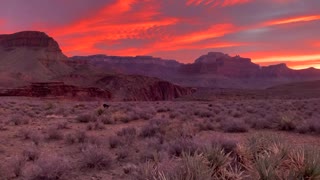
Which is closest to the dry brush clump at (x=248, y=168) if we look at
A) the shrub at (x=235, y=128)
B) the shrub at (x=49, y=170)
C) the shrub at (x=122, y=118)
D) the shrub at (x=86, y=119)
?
the shrub at (x=49, y=170)

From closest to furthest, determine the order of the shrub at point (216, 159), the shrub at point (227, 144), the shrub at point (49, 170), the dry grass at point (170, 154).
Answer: the dry grass at point (170, 154), the shrub at point (216, 159), the shrub at point (49, 170), the shrub at point (227, 144)

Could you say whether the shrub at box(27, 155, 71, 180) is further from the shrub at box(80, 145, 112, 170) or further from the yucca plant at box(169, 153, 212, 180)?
the yucca plant at box(169, 153, 212, 180)

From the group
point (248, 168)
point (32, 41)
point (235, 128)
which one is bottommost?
point (235, 128)

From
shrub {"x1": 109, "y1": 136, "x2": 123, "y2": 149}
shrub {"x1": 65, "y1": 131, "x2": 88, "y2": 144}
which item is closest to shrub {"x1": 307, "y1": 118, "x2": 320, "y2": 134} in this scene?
shrub {"x1": 109, "y1": 136, "x2": 123, "y2": 149}

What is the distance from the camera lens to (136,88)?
91.5 m

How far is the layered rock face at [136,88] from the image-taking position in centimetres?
8716

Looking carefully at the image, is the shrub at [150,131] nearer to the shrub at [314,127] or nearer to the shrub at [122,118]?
the shrub at [122,118]

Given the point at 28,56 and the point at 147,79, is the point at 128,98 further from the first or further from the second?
the point at 28,56

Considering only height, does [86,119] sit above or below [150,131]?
below

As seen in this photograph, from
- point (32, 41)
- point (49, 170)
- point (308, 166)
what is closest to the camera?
point (308, 166)

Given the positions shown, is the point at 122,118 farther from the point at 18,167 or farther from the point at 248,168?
the point at 248,168

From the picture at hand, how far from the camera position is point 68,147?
10477mm

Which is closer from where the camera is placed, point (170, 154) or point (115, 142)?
point (170, 154)

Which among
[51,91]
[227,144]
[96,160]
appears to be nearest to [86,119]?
[96,160]
